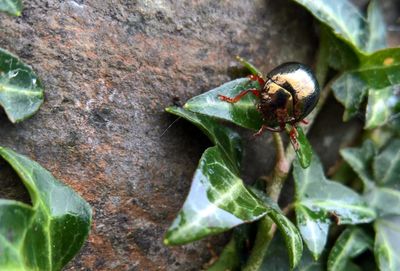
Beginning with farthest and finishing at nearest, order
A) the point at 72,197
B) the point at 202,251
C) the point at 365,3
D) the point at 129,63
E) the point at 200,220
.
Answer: the point at 365,3
the point at 202,251
the point at 129,63
the point at 72,197
the point at 200,220

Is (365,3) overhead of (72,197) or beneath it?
overhead

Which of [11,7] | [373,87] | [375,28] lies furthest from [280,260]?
[11,7]

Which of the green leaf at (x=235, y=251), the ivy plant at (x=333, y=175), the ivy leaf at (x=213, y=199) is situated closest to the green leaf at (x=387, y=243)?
the ivy plant at (x=333, y=175)

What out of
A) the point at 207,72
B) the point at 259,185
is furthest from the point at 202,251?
the point at 207,72

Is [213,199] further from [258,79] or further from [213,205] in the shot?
[258,79]

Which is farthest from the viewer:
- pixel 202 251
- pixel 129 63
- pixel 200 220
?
pixel 202 251

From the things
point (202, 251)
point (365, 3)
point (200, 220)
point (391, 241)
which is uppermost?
point (365, 3)

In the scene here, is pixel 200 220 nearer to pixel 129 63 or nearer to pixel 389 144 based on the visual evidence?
pixel 129 63
